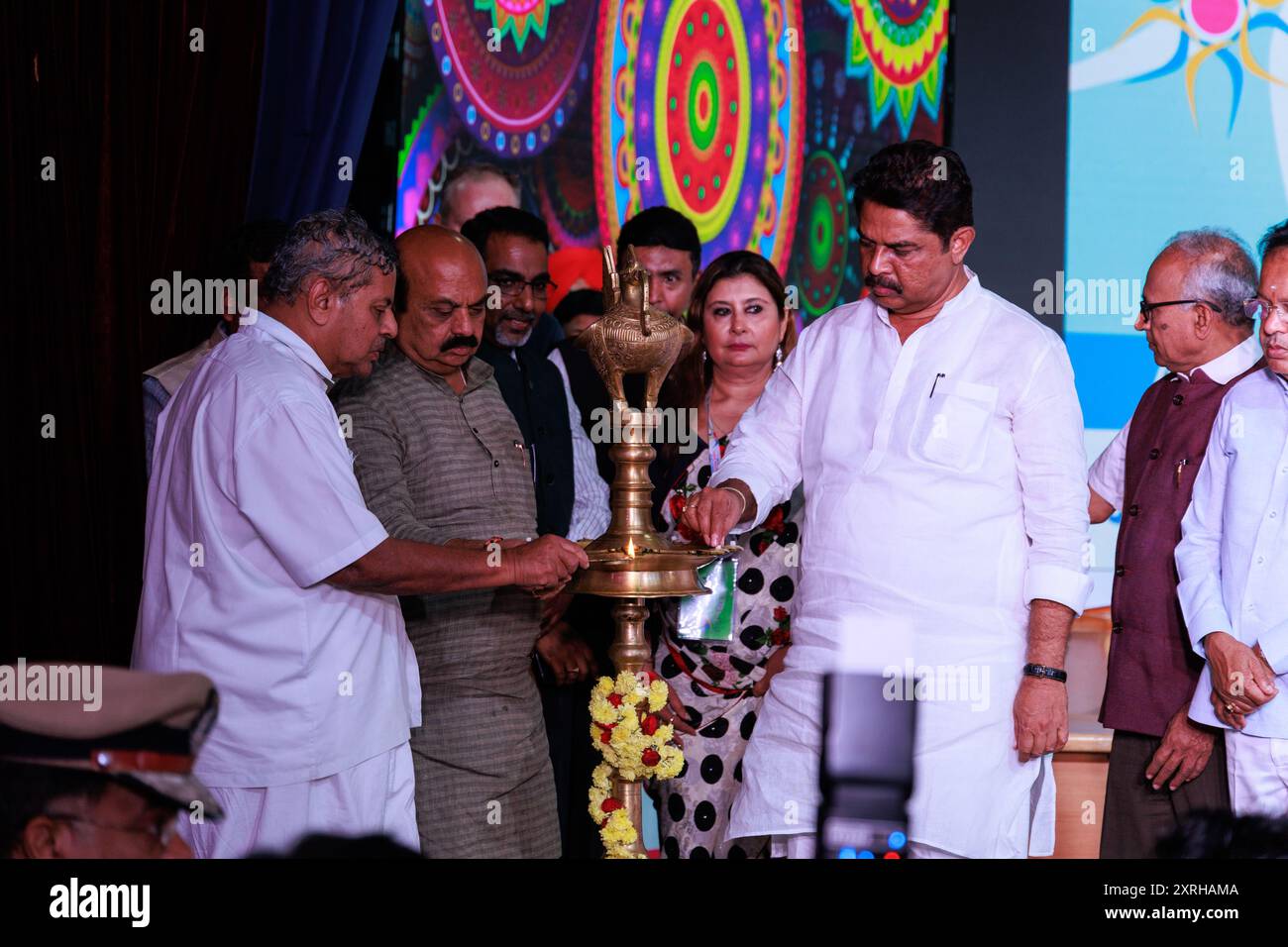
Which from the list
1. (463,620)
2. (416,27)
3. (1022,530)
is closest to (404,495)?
(463,620)

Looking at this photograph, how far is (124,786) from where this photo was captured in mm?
2607

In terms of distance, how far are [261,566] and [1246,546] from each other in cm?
196

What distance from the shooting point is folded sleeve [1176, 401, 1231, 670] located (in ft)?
9.74

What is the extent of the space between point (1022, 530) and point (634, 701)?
2.78 ft

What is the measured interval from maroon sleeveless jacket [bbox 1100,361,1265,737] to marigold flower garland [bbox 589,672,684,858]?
1.03 metres

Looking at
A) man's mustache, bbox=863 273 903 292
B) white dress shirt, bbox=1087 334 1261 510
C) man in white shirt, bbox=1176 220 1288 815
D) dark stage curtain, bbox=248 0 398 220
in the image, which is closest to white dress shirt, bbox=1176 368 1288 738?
man in white shirt, bbox=1176 220 1288 815

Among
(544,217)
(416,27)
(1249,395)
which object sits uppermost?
(416,27)

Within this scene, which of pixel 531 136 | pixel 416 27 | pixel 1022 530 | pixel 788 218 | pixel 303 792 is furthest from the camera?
pixel 788 218

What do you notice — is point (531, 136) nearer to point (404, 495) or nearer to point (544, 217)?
point (544, 217)

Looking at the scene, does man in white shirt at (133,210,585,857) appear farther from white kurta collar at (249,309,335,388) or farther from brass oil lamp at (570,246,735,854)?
brass oil lamp at (570,246,735,854)

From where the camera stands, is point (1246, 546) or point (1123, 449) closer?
point (1246, 546)

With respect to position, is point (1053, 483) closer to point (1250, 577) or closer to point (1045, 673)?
point (1045, 673)

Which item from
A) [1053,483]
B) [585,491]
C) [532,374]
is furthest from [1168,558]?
[532,374]
